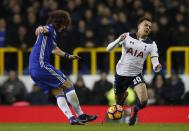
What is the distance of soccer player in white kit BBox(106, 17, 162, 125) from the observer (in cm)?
1577

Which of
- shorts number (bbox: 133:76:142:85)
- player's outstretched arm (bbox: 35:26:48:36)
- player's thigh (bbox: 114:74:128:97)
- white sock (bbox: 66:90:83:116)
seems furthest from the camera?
player's thigh (bbox: 114:74:128:97)

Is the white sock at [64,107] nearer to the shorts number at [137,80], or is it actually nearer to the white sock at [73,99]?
the white sock at [73,99]

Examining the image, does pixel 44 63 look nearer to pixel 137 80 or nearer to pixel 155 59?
pixel 137 80

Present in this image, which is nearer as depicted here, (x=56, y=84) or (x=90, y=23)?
(x=56, y=84)

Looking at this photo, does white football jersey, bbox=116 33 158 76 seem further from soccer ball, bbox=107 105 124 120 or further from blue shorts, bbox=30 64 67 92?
blue shorts, bbox=30 64 67 92

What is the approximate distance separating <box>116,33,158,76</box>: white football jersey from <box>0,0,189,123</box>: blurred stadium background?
19.3ft

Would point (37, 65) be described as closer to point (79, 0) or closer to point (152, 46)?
point (152, 46)

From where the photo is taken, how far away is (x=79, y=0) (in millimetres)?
23078

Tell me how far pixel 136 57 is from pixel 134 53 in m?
0.10

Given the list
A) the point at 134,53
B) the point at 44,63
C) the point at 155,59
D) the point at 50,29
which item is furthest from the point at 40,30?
the point at 155,59

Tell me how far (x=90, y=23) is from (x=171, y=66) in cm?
274

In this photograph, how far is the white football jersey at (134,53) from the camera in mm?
15812

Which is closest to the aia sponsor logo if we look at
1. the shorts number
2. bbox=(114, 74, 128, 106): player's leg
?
the shorts number

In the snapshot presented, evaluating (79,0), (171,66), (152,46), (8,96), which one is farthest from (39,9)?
(152,46)
